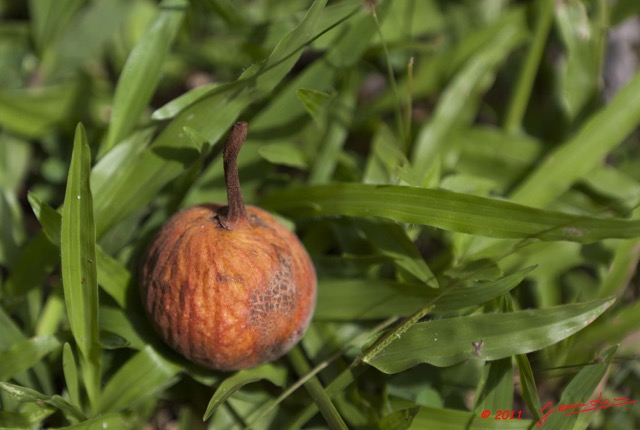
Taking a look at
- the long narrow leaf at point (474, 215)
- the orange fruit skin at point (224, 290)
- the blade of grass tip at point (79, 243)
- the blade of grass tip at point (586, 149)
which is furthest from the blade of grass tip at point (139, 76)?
the blade of grass tip at point (586, 149)

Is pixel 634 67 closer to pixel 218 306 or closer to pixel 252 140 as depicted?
pixel 252 140

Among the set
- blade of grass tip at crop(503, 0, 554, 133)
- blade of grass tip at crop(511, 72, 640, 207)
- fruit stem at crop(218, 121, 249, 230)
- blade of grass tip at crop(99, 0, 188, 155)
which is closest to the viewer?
fruit stem at crop(218, 121, 249, 230)

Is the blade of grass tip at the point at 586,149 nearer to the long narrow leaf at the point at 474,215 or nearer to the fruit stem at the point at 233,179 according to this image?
the long narrow leaf at the point at 474,215

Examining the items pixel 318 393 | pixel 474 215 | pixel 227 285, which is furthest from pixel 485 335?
pixel 227 285

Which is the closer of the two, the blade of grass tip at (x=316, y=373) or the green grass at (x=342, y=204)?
the green grass at (x=342, y=204)

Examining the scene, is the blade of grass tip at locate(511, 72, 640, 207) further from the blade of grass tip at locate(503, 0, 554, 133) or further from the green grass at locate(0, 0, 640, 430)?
the blade of grass tip at locate(503, 0, 554, 133)

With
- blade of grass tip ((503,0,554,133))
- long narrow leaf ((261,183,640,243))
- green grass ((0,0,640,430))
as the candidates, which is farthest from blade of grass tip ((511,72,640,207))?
long narrow leaf ((261,183,640,243))

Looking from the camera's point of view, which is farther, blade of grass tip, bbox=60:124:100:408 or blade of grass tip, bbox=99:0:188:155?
blade of grass tip, bbox=99:0:188:155

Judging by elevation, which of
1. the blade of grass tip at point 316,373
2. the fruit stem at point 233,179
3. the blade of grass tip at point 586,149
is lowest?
the blade of grass tip at point 316,373
